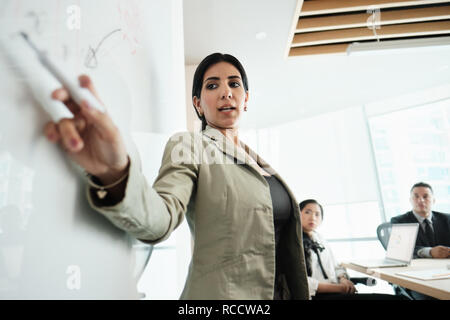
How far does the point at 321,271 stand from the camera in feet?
7.76

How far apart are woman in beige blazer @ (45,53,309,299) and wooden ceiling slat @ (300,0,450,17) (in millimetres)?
1972

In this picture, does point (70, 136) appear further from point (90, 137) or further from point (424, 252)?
point (424, 252)

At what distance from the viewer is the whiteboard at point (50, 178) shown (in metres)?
0.29

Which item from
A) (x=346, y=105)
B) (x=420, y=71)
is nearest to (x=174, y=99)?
(x=420, y=71)

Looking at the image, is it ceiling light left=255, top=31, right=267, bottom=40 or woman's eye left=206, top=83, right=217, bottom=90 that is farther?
ceiling light left=255, top=31, right=267, bottom=40

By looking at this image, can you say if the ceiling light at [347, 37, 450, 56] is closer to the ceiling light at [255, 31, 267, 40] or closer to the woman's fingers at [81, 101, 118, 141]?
the ceiling light at [255, 31, 267, 40]

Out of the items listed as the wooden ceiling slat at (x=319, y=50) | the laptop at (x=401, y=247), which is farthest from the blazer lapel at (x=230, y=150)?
the wooden ceiling slat at (x=319, y=50)

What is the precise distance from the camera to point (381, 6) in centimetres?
251

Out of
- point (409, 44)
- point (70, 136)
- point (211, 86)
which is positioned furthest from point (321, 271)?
point (70, 136)

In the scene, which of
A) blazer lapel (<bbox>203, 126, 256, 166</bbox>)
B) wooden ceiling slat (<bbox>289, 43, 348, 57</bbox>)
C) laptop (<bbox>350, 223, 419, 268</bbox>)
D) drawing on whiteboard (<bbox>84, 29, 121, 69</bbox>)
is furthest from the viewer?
wooden ceiling slat (<bbox>289, 43, 348, 57</bbox>)

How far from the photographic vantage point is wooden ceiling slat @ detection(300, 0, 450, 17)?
2.50 metres

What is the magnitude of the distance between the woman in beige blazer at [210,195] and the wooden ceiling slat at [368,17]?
2.15 meters

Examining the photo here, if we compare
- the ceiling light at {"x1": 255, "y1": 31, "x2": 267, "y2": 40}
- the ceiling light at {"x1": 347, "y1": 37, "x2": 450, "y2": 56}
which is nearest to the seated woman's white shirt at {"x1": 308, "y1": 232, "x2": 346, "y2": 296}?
the ceiling light at {"x1": 347, "y1": 37, "x2": 450, "y2": 56}

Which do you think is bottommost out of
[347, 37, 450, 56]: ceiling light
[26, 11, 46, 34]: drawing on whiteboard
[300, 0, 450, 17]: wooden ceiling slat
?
[26, 11, 46, 34]: drawing on whiteboard
